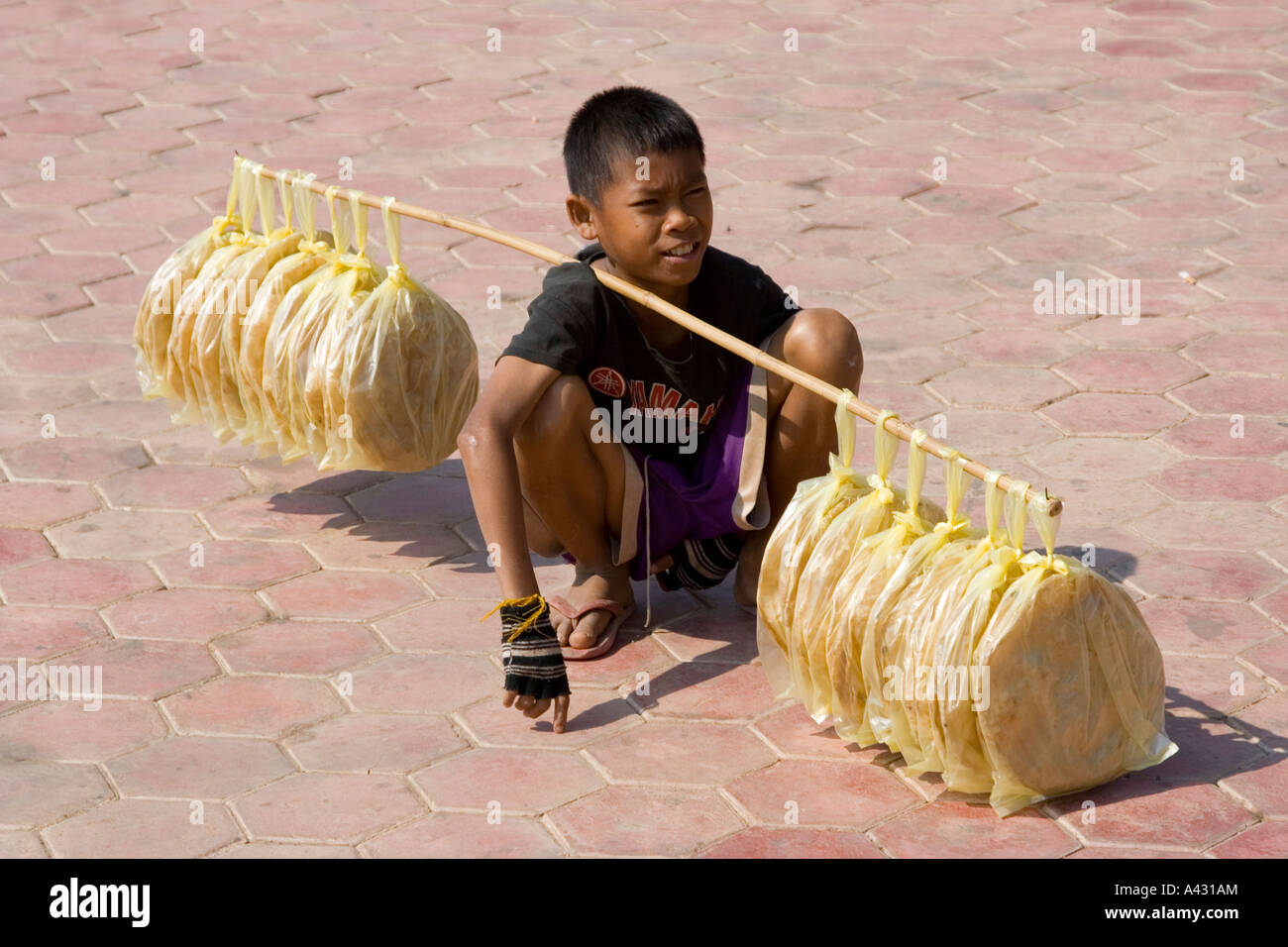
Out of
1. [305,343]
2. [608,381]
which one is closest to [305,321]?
[305,343]

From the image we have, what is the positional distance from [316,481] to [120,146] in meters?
2.55

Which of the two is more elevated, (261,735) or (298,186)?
(298,186)

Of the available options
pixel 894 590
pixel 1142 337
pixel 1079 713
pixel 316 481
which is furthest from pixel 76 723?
pixel 1142 337

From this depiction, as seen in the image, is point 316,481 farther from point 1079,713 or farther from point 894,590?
point 1079,713

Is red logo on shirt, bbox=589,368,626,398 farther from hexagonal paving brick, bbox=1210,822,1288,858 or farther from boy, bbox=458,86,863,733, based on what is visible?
hexagonal paving brick, bbox=1210,822,1288,858

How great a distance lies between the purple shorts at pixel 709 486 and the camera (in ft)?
10.7

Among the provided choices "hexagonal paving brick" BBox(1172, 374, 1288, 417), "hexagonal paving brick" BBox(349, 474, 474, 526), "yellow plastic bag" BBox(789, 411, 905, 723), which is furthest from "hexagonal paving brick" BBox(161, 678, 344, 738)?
"hexagonal paving brick" BBox(1172, 374, 1288, 417)

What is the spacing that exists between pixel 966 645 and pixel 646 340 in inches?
36.4

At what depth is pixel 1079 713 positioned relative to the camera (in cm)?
270

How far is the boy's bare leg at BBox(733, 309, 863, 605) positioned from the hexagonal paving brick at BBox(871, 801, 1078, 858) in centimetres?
69

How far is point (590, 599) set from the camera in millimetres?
3365

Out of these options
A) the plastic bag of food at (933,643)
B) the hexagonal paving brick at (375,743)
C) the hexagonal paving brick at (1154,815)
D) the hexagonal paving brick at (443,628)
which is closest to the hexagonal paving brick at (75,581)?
the hexagonal paving brick at (443,628)

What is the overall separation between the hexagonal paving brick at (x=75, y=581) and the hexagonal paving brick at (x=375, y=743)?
26.9 inches

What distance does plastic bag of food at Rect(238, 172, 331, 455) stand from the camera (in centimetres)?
370
